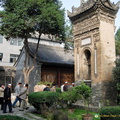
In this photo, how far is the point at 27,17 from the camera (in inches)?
563

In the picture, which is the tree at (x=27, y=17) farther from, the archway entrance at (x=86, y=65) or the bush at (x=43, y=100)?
the bush at (x=43, y=100)

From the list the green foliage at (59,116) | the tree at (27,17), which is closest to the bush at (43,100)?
the green foliage at (59,116)

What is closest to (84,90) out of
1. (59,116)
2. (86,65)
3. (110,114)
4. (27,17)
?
(59,116)

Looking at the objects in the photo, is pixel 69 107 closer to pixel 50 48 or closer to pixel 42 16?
pixel 42 16

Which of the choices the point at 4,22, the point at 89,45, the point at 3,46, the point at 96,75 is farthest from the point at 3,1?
the point at 3,46

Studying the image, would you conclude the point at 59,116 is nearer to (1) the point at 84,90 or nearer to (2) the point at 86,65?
(1) the point at 84,90

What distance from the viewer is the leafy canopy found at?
46.0 ft

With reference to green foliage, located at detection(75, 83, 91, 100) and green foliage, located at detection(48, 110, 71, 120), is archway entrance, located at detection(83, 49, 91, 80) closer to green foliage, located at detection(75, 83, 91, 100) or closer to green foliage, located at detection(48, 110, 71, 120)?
green foliage, located at detection(75, 83, 91, 100)

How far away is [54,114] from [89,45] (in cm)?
631

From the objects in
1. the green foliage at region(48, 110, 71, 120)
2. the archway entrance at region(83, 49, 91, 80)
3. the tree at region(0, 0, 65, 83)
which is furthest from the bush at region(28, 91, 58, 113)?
the tree at region(0, 0, 65, 83)

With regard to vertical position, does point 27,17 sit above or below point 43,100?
above

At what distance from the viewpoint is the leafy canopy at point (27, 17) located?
14.0 meters

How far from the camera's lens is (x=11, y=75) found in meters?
21.5

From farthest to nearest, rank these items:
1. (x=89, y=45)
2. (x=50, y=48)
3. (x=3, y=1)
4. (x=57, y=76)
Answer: (x=50, y=48)
(x=57, y=76)
(x=3, y=1)
(x=89, y=45)
